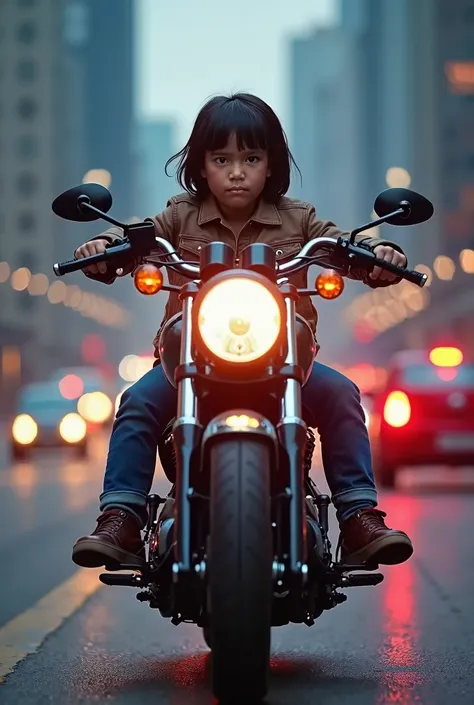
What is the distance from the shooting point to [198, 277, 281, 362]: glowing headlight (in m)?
4.45

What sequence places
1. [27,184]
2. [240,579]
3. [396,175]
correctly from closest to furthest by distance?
[240,579] < [396,175] < [27,184]

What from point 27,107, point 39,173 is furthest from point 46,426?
point 27,107

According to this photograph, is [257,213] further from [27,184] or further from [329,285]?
[27,184]

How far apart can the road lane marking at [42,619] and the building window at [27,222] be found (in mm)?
110904

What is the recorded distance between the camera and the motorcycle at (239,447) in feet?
13.3

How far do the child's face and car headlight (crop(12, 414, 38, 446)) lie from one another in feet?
78.7

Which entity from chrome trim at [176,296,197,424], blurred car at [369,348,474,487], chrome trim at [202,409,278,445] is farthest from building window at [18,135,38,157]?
chrome trim at [202,409,278,445]

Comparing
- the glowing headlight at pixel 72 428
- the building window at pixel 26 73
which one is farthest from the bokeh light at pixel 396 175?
the building window at pixel 26 73

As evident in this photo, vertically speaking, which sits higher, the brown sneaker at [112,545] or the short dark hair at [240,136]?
the short dark hair at [240,136]

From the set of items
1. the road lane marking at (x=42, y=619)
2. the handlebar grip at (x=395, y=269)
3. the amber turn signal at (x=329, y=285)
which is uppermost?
the handlebar grip at (x=395, y=269)

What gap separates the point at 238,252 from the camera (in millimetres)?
5348

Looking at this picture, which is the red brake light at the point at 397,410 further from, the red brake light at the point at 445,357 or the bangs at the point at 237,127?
the bangs at the point at 237,127

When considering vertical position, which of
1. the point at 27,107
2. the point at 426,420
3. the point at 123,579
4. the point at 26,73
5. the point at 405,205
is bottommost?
the point at 426,420

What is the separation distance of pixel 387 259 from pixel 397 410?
12.5m
